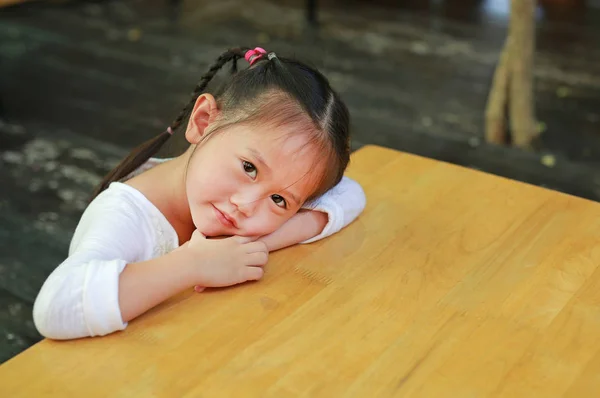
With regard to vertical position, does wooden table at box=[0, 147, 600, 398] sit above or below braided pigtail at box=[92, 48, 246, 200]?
below

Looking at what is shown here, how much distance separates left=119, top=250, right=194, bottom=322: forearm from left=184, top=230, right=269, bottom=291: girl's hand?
20mm

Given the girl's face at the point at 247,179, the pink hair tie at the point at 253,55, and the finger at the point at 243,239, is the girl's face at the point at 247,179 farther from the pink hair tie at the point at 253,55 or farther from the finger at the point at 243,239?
the pink hair tie at the point at 253,55

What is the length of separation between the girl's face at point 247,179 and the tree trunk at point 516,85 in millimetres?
1348

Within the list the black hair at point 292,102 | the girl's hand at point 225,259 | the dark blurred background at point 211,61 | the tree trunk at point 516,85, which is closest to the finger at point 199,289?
the girl's hand at point 225,259

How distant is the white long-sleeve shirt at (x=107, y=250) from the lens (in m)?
0.92

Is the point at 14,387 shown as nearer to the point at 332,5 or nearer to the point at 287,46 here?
the point at 287,46

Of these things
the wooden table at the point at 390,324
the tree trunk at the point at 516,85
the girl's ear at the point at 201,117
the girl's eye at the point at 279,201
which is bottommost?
the tree trunk at the point at 516,85

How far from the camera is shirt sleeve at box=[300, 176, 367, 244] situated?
46.3 inches

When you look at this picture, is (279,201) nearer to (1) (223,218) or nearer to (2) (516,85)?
(1) (223,218)

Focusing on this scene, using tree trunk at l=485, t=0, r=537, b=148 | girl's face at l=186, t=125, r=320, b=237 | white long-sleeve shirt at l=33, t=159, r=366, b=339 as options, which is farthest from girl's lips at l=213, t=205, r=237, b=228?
tree trunk at l=485, t=0, r=537, b=148

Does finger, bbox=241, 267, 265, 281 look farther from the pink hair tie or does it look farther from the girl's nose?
the pink hair tie

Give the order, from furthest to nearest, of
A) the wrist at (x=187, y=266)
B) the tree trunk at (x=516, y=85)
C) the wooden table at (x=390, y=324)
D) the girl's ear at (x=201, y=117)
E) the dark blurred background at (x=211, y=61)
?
1. the tree trunk at (x=516, y=85)
2. the dark blurred background at (x=211, y=61)
3. the girl's ear at (x=201, y=117)
4. the wrist at (x=187, y=266)
5. the wooden table at (x=390, y=324)

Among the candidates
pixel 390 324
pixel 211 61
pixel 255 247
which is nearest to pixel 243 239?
pixel 255 247

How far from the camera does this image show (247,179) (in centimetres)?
104
